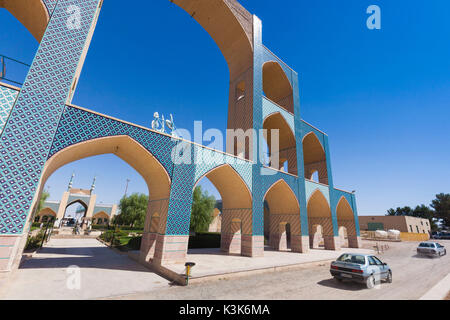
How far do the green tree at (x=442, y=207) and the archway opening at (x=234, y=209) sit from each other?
5821 cm

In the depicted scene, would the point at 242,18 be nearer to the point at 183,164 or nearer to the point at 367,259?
the point at 183,164

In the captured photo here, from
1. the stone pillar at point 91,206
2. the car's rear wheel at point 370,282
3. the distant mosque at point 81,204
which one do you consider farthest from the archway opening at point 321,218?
the stone pillar at point 91,206

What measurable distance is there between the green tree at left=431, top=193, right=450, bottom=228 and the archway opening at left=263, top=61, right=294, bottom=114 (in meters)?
54.2

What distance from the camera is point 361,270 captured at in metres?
6.14

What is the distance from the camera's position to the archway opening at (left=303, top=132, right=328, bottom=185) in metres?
17.9

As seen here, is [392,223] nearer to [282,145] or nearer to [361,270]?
[282,145]

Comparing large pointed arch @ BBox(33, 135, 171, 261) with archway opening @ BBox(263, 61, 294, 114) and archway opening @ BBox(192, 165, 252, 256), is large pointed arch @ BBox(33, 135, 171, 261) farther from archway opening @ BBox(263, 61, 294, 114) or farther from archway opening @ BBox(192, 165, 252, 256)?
archway opening @ BBox(263, 61, 294, 114)

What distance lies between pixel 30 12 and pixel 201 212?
1907cm

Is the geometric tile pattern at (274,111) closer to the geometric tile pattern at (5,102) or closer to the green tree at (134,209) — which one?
the geometric tile pattern at (5,102)

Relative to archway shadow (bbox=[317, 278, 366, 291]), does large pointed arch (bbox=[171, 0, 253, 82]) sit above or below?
above

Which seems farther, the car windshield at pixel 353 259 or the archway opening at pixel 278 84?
the archway opening at pixel 278 84

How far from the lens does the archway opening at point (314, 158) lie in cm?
1791

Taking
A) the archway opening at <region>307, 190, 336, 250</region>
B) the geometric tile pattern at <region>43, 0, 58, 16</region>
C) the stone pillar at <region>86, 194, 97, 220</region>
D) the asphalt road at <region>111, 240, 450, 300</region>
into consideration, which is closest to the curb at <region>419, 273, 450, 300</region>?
the asphalt road at <region>111, 240, 450, 300</region>

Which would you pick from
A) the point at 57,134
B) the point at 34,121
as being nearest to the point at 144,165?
the point at 57,134
